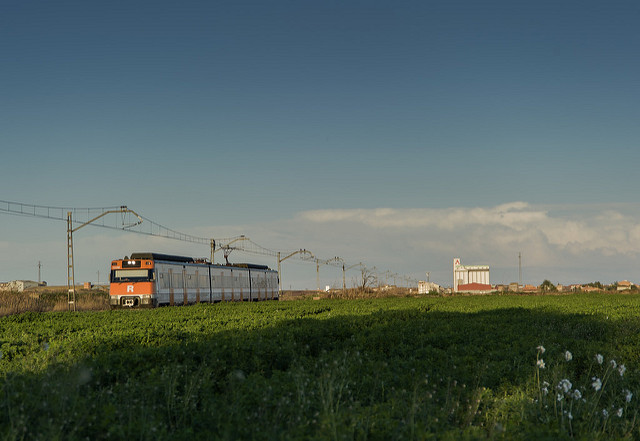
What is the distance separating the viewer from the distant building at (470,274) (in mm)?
114081

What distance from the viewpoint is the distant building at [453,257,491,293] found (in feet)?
374

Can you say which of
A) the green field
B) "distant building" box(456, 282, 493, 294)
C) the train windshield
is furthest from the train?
"distant building" box(456, 282, 493, 294)

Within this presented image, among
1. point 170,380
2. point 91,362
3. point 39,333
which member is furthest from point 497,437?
point 39,333

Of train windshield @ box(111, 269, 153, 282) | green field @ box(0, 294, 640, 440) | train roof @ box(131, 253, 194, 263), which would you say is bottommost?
green field @ box(0, 294, 640, 440)

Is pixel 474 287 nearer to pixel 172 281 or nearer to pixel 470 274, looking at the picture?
pixel 470 274

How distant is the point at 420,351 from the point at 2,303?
32127mm

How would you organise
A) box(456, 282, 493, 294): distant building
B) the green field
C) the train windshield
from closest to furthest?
1. the green field
2. the train windshield
3. box(456, 282, 493, 294): distant building

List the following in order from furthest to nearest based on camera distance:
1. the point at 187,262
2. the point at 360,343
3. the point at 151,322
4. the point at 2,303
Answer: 1. the point at 187,262
2. the point at 2,303
3. the point at 151,322
4. the point at 360,343

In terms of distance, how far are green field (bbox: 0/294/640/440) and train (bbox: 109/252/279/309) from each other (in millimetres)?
19571

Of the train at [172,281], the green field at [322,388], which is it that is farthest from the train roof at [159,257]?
the green field at [322,388]

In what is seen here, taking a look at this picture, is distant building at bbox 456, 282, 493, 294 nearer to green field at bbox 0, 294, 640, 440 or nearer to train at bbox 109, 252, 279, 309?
train at bbox 109, 252, 279, 309

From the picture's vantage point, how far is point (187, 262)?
4400cm

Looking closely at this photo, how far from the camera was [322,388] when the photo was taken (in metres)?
8.33

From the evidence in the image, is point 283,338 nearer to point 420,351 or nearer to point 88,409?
point 420,351
